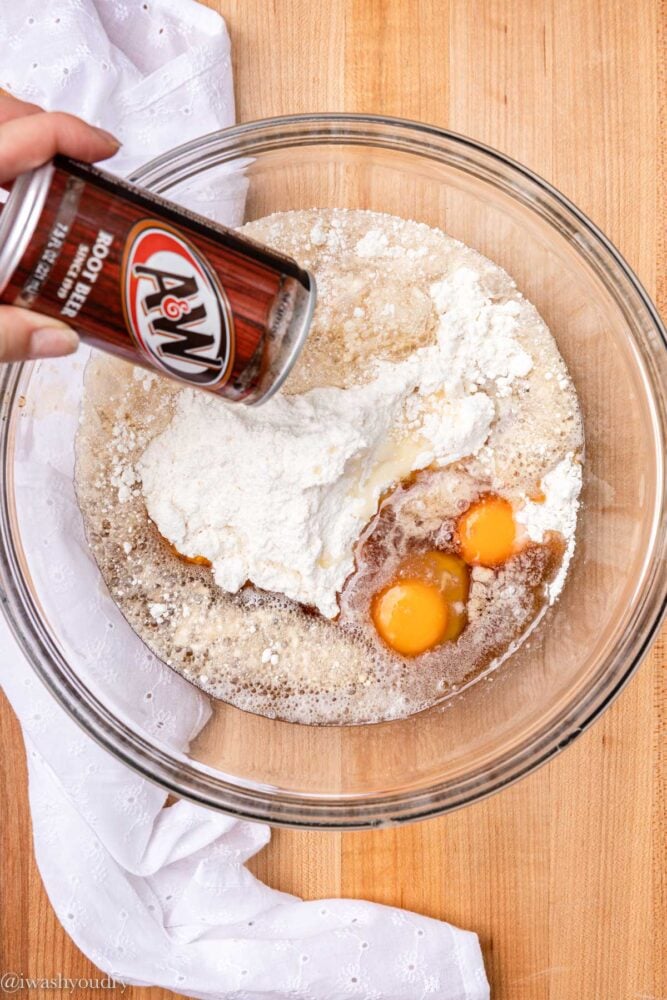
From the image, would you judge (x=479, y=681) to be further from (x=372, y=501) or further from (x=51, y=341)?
(x=51, y=341)

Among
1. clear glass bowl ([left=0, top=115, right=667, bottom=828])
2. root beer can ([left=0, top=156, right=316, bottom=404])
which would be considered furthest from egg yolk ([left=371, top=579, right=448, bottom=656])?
root beer can ([left=0, top=156, right=316, bottom=404])

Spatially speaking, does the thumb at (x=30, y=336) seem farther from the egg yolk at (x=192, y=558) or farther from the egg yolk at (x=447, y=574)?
the egg yolk at (x=447, y=574)

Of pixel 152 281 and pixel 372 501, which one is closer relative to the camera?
pixel 152 281

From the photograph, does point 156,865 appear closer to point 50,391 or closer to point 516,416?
point 50,391

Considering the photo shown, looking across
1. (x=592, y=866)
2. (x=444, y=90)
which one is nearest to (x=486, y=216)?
(x=444, y=90)

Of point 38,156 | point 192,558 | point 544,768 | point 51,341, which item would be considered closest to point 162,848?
point 192,558

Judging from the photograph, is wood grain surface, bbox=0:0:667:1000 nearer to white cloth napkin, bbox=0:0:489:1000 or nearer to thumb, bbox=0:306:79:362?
white cloth napkin, bbox=0:0:489:1000

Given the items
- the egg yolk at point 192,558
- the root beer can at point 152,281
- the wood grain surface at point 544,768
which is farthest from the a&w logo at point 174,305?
the wood grain surface at point 544,768
